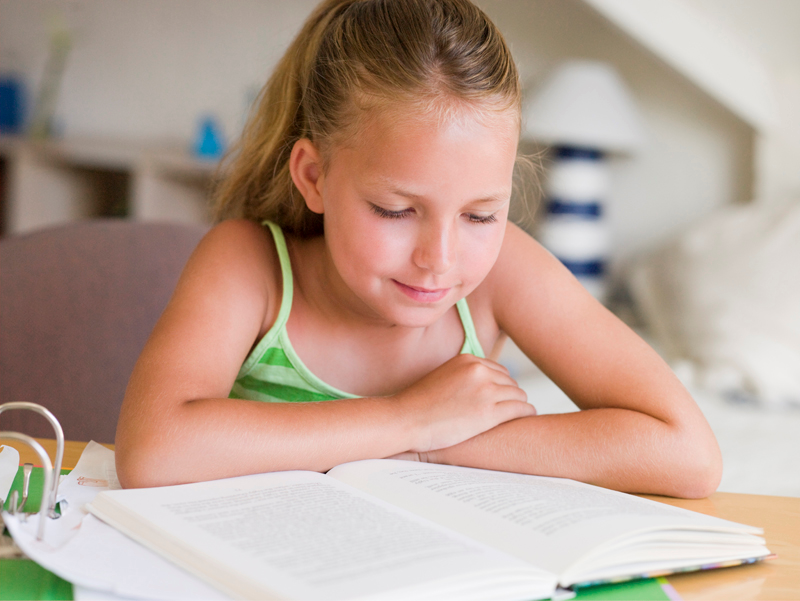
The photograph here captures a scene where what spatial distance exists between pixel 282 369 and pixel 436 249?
28 centimetres

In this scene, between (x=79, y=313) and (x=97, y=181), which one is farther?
(x=97, y=181)

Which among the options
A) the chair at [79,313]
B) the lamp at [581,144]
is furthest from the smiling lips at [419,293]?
the lamp at [581,144]

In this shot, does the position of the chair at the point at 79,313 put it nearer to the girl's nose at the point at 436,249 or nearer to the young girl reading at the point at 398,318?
the young girl reading at the point at 398,318

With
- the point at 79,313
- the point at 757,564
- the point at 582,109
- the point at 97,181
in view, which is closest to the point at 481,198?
the point at 757,564

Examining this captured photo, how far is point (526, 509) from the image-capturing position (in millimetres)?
494

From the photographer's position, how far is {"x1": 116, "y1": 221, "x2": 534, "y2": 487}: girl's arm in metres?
0.58

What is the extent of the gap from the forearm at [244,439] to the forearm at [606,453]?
0.07 meters

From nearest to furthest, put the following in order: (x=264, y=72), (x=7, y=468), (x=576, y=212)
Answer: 1. (x=7, y=468)
2. (x=576, y=212)
3. (x=264, y=72)

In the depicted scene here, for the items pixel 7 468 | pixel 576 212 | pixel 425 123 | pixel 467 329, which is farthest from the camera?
pixel 576 212

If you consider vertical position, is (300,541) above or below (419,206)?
below

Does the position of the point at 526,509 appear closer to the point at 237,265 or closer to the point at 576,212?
the point at 237,265

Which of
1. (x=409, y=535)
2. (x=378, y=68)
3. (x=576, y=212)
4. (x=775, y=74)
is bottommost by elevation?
(x=409, y=535)

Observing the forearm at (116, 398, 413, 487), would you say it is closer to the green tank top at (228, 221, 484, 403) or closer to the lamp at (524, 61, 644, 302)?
the green tank top at (228, 221, 484, 403)

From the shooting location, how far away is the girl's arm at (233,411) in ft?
1.89
